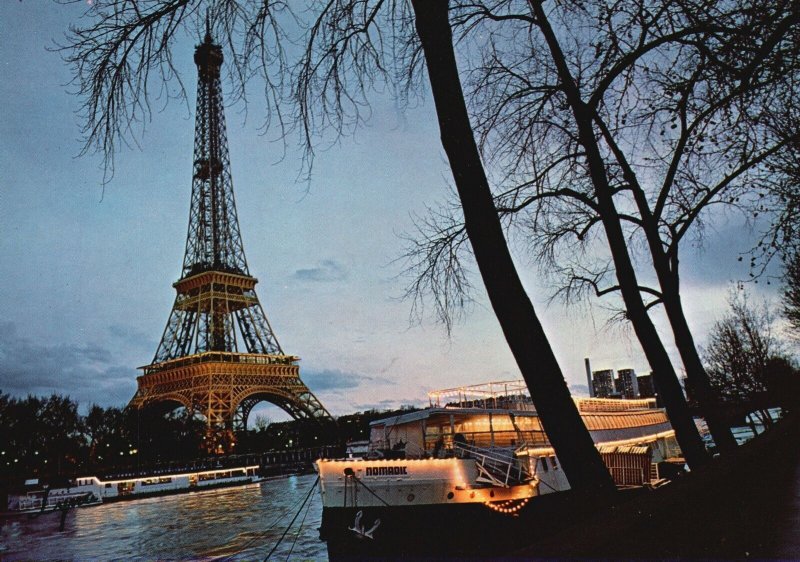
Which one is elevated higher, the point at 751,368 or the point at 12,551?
the point at 751,368

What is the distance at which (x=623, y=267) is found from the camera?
812 cm

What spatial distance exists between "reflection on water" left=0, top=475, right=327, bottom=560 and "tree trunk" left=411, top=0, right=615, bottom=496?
639 inches

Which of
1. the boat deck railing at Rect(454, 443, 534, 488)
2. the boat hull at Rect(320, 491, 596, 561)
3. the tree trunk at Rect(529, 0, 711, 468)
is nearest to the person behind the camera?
the tree trunk at Rect(529, 0, 711, 468)

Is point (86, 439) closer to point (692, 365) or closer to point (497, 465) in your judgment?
point (497, 465)

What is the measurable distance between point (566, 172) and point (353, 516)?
11.2 meters

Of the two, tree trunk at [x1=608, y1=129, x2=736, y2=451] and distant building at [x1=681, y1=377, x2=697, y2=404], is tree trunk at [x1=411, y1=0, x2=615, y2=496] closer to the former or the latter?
tree trunk at [x1=608, y1=129, x2=736, y2=451]

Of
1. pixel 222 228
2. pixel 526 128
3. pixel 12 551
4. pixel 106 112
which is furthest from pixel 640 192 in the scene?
pixel 222 228

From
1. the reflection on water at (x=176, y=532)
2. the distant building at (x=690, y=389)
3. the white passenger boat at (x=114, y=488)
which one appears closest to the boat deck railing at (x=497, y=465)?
the distant building at (x=690, y=389)

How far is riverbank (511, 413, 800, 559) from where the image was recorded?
6.26 ft

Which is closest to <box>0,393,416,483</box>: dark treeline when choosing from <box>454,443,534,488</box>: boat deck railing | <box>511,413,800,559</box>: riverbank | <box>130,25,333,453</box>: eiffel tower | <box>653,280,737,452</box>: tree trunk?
<box>130,25,333,453</box>: eiffel tower

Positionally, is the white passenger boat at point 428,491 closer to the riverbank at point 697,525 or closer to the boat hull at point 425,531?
the boat hull at point 425,531

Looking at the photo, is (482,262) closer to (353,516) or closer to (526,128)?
(526,128)

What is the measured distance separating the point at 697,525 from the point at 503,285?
194 centimetres

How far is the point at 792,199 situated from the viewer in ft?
24.4
